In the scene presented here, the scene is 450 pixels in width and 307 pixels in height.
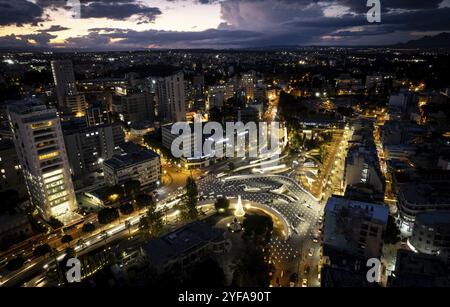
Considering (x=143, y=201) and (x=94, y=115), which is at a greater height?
(x=94, y=115)

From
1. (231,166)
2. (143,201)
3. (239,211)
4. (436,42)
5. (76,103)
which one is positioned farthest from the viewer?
(436,42)

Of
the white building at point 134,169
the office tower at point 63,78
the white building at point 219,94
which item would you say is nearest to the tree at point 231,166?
the white building at point 134,169

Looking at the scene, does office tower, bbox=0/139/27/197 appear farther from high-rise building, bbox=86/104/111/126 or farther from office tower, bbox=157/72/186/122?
office tower, bbox=157/72/186/122

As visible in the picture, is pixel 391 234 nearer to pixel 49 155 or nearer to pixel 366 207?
pixel 366 207

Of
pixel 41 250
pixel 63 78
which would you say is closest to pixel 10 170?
pixel 41 250

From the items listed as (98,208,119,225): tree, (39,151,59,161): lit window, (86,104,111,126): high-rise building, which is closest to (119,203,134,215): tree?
(98,208,119,225): tree

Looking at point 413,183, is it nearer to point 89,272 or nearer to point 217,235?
point 217,235

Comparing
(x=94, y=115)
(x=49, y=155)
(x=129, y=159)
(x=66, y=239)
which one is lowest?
(x=66, y=239)
